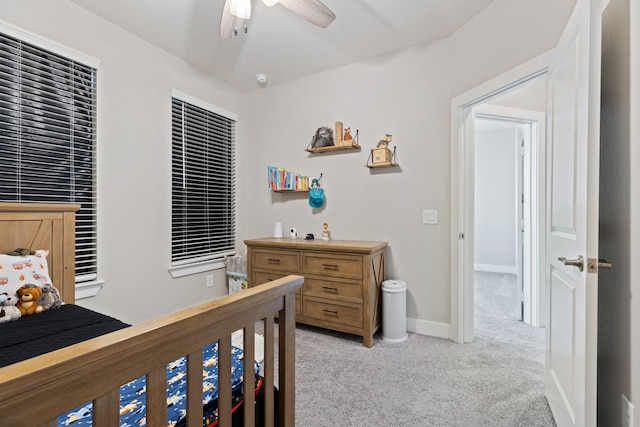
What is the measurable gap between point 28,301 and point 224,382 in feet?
4.84

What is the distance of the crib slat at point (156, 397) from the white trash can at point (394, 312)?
7.01ft

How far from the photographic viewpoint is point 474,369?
212 cm

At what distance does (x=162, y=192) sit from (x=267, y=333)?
231cm

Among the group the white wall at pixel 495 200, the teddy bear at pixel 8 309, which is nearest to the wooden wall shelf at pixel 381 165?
the teddy bear at pixel 8 309

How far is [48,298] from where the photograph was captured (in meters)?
1.68

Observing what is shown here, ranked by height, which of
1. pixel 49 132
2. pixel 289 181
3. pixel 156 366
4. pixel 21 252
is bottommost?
pixel 156 366

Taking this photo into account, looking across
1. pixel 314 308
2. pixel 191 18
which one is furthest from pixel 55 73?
pixel 314 308

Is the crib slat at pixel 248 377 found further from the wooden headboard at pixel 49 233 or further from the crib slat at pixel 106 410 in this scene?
the wooden headboard at pixel 49 233

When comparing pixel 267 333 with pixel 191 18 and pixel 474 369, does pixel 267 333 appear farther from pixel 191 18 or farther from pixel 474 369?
pixel 191 18

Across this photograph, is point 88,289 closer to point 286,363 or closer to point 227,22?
point 286,363

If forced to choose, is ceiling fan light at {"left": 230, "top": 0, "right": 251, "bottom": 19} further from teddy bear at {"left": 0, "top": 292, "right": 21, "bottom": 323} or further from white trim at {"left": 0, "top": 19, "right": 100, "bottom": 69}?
teddy bear at {"left": 0, "top": 292, "right": 21, "bottom": 323}

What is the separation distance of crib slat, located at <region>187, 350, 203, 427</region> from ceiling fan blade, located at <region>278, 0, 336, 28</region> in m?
1.88

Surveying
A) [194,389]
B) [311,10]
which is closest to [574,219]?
[194,389]

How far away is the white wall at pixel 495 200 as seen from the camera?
5.52 meters
